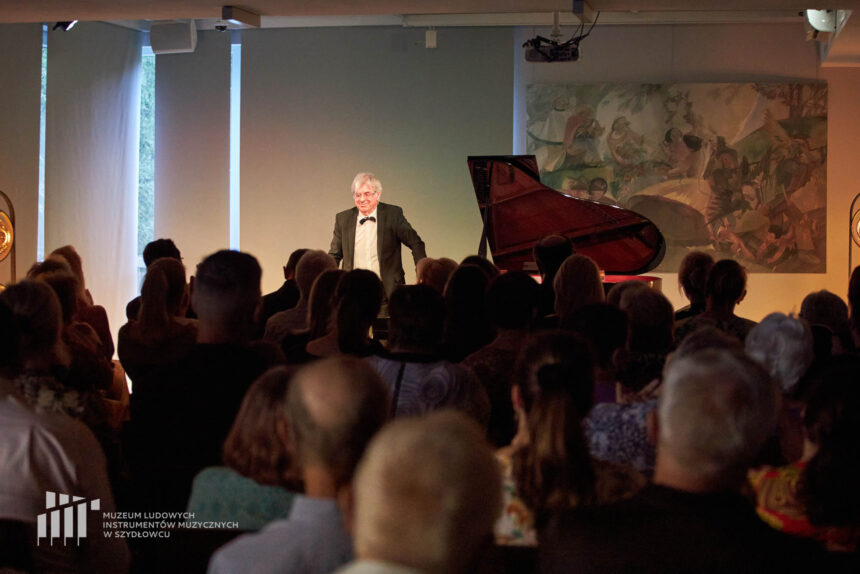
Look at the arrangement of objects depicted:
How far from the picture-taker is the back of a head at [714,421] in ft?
4.76

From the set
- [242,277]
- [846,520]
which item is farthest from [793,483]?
[242,277]

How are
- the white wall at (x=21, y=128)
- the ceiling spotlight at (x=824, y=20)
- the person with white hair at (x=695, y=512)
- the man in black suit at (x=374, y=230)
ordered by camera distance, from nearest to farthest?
the person with white hair at (x=695, y=512) < the ceiling spotlight at (x=824, y=20) < the man in black suit at (x=374, y=230) < the white wall at (x=21, y=128)

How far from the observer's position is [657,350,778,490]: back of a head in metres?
1.45

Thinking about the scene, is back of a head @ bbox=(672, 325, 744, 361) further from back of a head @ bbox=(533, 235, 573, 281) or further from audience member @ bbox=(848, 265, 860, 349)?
back of a head @ bbox=(533, 235, 573, 281)

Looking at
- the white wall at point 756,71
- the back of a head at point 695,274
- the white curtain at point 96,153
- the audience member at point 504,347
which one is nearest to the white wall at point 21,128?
the white curtain at point 96,153

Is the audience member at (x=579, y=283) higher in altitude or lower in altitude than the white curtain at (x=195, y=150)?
lower

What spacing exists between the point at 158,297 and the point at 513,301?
1.34 meters

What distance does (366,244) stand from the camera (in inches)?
310

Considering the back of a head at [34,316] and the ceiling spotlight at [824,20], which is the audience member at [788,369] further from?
the ceiling spotlight at [824,20]

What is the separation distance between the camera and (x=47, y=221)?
8844mm

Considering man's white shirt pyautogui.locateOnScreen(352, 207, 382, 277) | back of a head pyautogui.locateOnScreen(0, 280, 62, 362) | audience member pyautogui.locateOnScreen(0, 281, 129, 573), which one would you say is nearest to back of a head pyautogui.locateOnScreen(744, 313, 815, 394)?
audience member pyautogui.locateOnScreen(0, 281, 129, 573)

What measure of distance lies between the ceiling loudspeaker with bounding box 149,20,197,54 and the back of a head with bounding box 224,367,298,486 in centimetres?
772

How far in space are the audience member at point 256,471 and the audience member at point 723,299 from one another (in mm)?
2389

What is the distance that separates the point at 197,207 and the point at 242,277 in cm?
769
